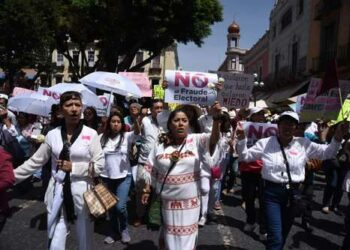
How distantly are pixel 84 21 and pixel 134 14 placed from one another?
2.97 meters

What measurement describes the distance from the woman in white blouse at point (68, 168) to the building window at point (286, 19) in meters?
33.3

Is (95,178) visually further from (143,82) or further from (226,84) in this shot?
(143,82)

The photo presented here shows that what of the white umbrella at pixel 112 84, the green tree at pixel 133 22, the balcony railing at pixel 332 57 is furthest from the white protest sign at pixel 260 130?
the balcony railing at pixel 332 57

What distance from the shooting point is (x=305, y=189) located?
6277 mm

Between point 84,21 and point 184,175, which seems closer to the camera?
point 184,175

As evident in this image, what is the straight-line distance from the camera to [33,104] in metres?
8.58

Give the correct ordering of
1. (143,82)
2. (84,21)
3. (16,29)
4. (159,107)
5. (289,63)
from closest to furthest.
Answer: (159,107), (143,82), (16,29), (84,21), (289,63)

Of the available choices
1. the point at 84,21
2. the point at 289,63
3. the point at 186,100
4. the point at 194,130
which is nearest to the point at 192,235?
the point at 194,130

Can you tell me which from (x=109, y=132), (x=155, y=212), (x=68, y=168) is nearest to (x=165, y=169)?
(x=155, y=212)

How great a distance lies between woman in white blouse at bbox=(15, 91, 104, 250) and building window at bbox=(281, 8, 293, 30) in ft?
109

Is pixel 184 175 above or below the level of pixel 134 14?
below

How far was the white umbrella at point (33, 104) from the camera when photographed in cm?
840

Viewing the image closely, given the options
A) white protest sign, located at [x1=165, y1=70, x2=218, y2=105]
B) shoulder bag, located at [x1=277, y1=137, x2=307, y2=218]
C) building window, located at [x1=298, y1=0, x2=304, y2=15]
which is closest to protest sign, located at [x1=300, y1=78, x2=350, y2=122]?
white protest sign, located at [x1=165, y1=70, x2=218, y2=105]

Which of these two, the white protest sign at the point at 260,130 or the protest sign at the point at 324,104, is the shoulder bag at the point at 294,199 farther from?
the white protest sign at the point at 260,130
